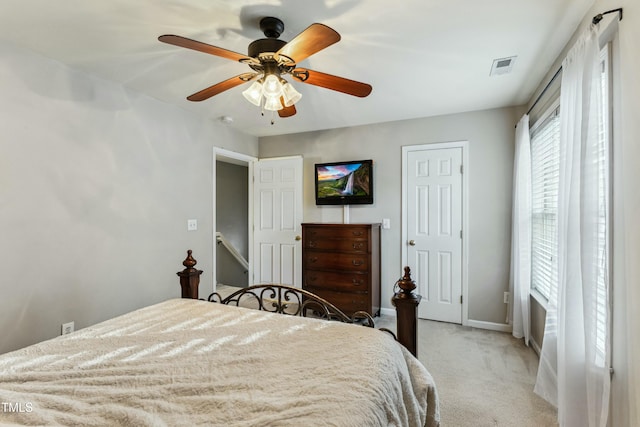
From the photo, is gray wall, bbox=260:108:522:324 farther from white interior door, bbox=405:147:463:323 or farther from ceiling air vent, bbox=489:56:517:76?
ceiling air vent, bbox=489:56:517:76

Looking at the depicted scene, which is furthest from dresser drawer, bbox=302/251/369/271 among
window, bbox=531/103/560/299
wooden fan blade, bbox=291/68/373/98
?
wooden fan blade, bbox=291/68/373/98

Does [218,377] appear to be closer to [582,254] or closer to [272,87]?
[272,87]

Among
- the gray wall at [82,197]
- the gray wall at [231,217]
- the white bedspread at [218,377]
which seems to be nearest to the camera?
the white bedspread at [218,377]

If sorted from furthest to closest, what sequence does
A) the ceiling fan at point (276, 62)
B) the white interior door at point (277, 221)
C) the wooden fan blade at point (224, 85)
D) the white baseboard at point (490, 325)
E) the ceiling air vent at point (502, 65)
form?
the white interior door at point (277, 221), the white baseboard at point (490, 325), the ceiling air vent at point (502, 65), the wooden fan blade at point (224, 85), the ceiling fan at point (276, 62)

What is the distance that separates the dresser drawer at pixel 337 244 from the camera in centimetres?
341

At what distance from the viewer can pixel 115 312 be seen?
8.68ft

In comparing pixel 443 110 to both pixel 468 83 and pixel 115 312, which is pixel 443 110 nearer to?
pixel 468 83

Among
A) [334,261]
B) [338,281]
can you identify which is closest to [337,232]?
[334,261]

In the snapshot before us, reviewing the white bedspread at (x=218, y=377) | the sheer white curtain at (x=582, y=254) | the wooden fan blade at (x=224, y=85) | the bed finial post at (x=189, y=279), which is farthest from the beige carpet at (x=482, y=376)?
the wooden fan blade at (x=224, y=85)

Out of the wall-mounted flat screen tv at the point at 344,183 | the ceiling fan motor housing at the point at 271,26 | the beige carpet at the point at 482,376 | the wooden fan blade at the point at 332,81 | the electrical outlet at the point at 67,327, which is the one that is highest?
the ceiling fan motor housing at the point at 271,26

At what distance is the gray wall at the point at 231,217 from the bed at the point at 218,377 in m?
3.96

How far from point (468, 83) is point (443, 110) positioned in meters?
0.69

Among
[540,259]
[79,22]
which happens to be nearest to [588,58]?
[540,259]

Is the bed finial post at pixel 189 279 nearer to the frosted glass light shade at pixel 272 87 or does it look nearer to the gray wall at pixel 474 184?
the frosted glass light shade at pixel 272 87
